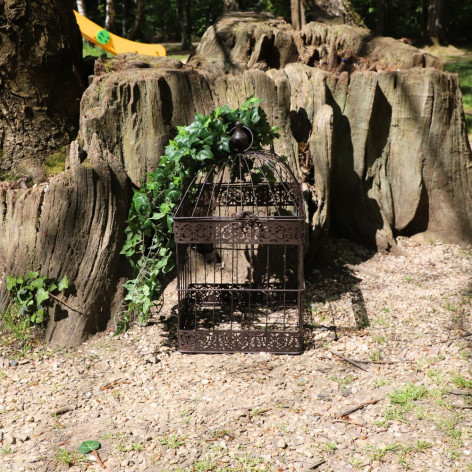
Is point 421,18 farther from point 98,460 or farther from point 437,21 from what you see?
point 98,460

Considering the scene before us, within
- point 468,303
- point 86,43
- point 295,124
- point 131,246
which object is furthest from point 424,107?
point 86,43

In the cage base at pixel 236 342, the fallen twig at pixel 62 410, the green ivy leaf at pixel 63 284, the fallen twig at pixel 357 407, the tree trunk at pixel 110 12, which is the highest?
the tree trunk at pixel 110 12

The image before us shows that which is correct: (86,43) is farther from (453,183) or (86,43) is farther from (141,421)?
(141,421)

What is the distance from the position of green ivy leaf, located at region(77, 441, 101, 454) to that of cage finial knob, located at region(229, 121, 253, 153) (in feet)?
6.46

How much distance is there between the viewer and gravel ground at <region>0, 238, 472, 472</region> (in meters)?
2.93

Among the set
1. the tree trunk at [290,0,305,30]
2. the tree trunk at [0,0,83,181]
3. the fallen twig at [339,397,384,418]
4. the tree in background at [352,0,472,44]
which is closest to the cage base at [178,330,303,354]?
the fallen twig at [339,397,384,418]

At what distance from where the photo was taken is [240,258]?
4.57m

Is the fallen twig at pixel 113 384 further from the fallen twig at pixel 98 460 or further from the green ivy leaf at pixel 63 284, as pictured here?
the green ivy leaf at pixel 63 284

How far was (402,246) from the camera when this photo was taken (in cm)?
543

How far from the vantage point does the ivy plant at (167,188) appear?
3.84 m

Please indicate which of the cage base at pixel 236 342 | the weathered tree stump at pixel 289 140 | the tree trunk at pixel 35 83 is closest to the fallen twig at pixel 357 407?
the cage base at pixel 236 342

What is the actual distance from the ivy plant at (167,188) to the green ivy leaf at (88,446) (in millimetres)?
990

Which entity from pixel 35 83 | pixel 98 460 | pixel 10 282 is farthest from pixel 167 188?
pixel 98 460

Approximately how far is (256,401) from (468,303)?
197cm
